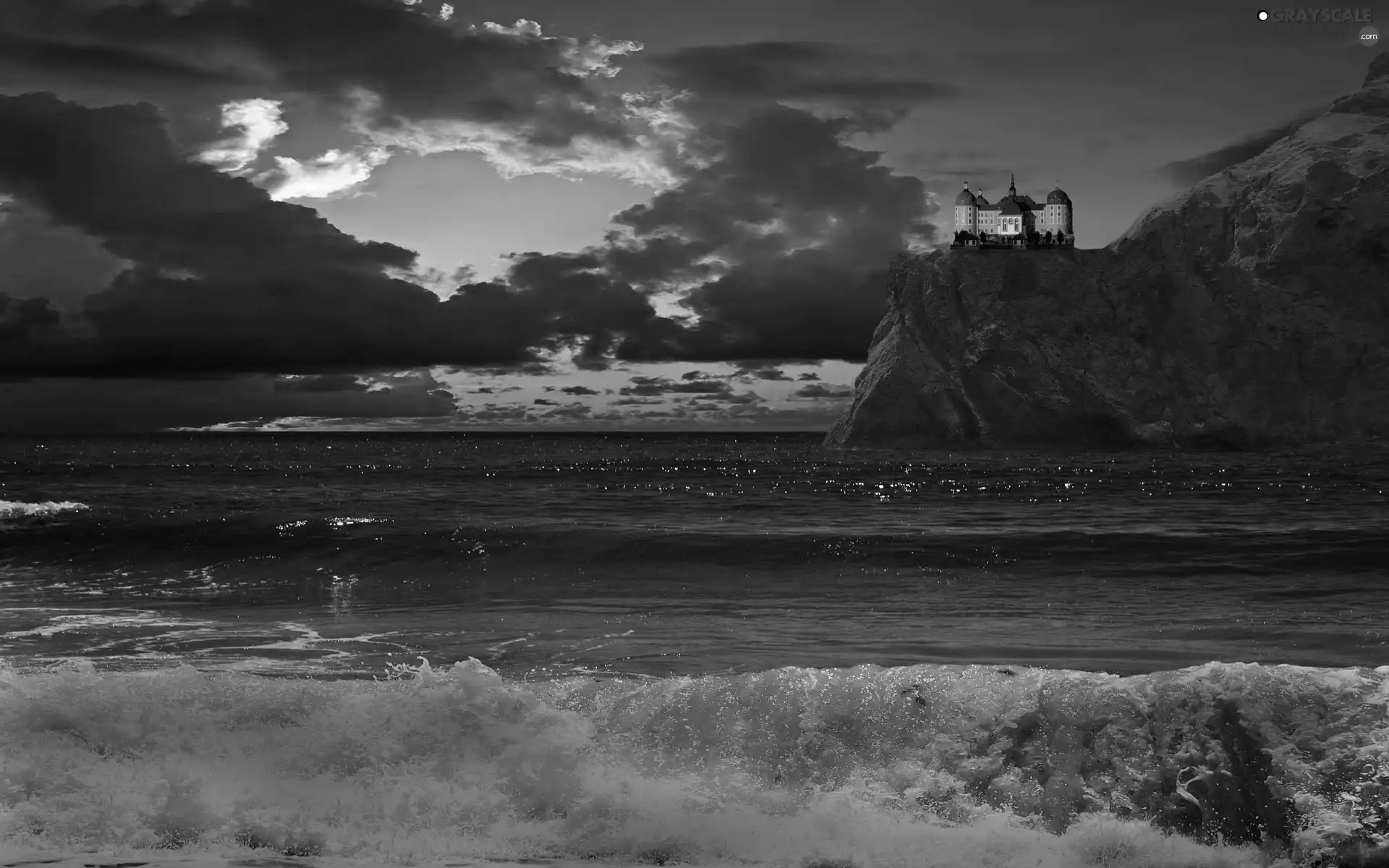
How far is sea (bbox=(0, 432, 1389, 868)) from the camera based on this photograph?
459cm

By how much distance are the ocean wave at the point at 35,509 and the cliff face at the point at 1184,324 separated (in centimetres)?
4602

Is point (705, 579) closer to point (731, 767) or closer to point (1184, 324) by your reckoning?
point (731, 767)

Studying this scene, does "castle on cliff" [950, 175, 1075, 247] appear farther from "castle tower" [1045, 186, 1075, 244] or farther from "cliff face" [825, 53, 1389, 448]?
"cliff face" [825, 53, 1389, 448]

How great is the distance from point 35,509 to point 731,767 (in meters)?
25.6

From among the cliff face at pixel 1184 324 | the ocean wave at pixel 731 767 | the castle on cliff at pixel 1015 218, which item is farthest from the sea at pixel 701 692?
the castle on cliff at pixel 1015 218

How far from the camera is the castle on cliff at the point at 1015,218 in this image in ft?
320

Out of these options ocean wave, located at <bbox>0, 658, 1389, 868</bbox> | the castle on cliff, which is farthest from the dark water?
the castle on cliff

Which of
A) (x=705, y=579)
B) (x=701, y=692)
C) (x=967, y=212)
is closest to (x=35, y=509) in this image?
(x=705, y=579)

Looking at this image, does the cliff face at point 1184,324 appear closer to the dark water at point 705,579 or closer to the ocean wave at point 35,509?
the dark water at point 705,579

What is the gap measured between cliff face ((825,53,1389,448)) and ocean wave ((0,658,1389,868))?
191 feet

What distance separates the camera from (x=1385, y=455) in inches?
1981

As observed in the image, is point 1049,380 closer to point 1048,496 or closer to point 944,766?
point 1048,496

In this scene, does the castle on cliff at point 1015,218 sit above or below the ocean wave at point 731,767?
above

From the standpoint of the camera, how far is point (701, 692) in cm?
568
